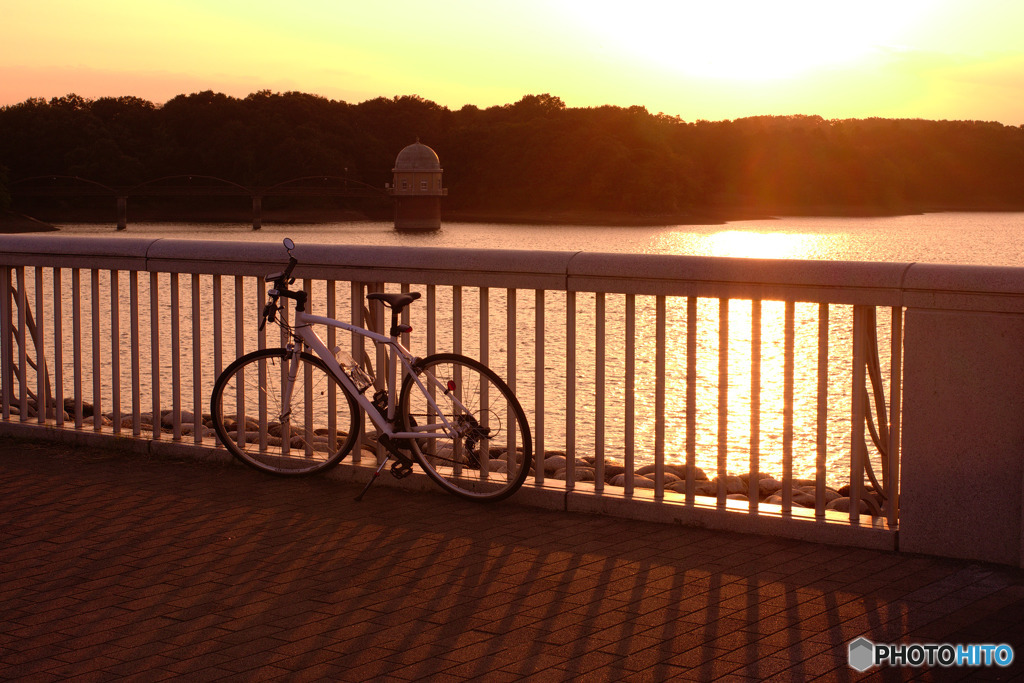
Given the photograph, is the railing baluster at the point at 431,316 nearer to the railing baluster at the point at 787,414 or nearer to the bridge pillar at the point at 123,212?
the railing baluster at the point at 787,414

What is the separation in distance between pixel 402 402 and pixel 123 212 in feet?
253

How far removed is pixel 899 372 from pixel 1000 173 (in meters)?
57.5

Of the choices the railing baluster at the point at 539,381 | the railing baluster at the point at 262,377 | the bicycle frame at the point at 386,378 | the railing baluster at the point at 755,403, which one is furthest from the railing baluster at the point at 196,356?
the railing baluster at the point at 755,403

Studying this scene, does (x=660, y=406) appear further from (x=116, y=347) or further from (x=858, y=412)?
(x=116, y=347)

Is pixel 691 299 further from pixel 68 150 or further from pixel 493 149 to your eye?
pixel 68 150

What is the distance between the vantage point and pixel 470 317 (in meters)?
40.8

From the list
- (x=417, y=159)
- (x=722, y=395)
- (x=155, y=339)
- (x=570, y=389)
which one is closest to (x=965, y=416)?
(x=722, y=395)

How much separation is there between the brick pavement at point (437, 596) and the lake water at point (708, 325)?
693 mm

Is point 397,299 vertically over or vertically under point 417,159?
under

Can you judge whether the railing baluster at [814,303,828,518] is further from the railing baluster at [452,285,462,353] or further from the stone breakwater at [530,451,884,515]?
the stone breakwater at [530,451,884,515]

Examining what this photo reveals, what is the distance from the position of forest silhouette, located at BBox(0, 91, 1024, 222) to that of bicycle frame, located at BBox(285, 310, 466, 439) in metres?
53.2

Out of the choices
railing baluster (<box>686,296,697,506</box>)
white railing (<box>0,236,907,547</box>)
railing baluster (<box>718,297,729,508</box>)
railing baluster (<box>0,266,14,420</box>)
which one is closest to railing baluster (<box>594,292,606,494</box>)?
white railing (<box>0,236,907,547</box>)

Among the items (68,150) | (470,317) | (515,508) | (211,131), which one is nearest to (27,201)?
(68,150)

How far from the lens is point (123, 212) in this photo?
254ft
